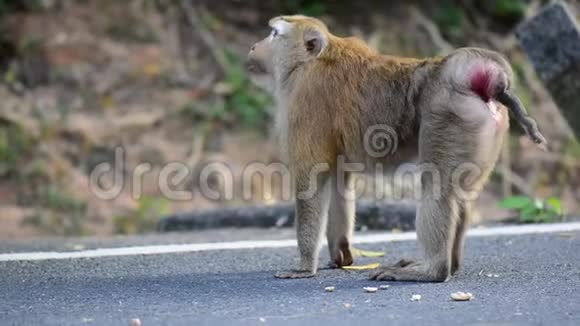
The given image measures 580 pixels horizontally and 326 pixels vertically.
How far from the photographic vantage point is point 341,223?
6.47 meters

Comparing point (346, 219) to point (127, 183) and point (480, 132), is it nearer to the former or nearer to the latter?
point (480, 132)

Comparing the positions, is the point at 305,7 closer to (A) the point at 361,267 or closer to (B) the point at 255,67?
(B) the point at 255,67

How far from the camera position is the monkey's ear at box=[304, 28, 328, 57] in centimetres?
622

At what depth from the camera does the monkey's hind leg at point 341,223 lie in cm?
643

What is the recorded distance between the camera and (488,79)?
561 cm

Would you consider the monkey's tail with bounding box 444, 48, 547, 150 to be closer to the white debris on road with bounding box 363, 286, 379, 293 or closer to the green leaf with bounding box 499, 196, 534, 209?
the white debris on road with bounding box 363, 286, 379, 293

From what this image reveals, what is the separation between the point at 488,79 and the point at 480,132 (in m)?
0.29

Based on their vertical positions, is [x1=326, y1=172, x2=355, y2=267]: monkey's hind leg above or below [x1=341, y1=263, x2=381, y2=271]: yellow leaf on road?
above

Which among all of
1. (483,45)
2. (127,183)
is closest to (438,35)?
(483,45)

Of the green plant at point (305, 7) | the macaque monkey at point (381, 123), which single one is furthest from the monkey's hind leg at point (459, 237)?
the green plant at point (305, 7)

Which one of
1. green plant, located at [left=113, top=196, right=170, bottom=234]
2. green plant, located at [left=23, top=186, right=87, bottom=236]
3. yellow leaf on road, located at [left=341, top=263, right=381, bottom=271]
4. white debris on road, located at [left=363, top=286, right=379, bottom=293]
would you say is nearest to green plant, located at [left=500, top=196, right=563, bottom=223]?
yellow leaf on road, located at [left=341, top=263, right=381, bottom=271]

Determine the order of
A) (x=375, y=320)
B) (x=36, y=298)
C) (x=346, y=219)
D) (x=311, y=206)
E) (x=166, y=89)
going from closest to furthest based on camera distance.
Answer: (x=375, y=320) → (x=36, y=298) → (x=311, y=206) → (x=346, y=219) → (x=166, y=89)

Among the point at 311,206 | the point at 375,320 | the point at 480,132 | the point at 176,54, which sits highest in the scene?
the point at 176,54

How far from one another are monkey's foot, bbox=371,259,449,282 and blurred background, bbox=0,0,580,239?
539cm
